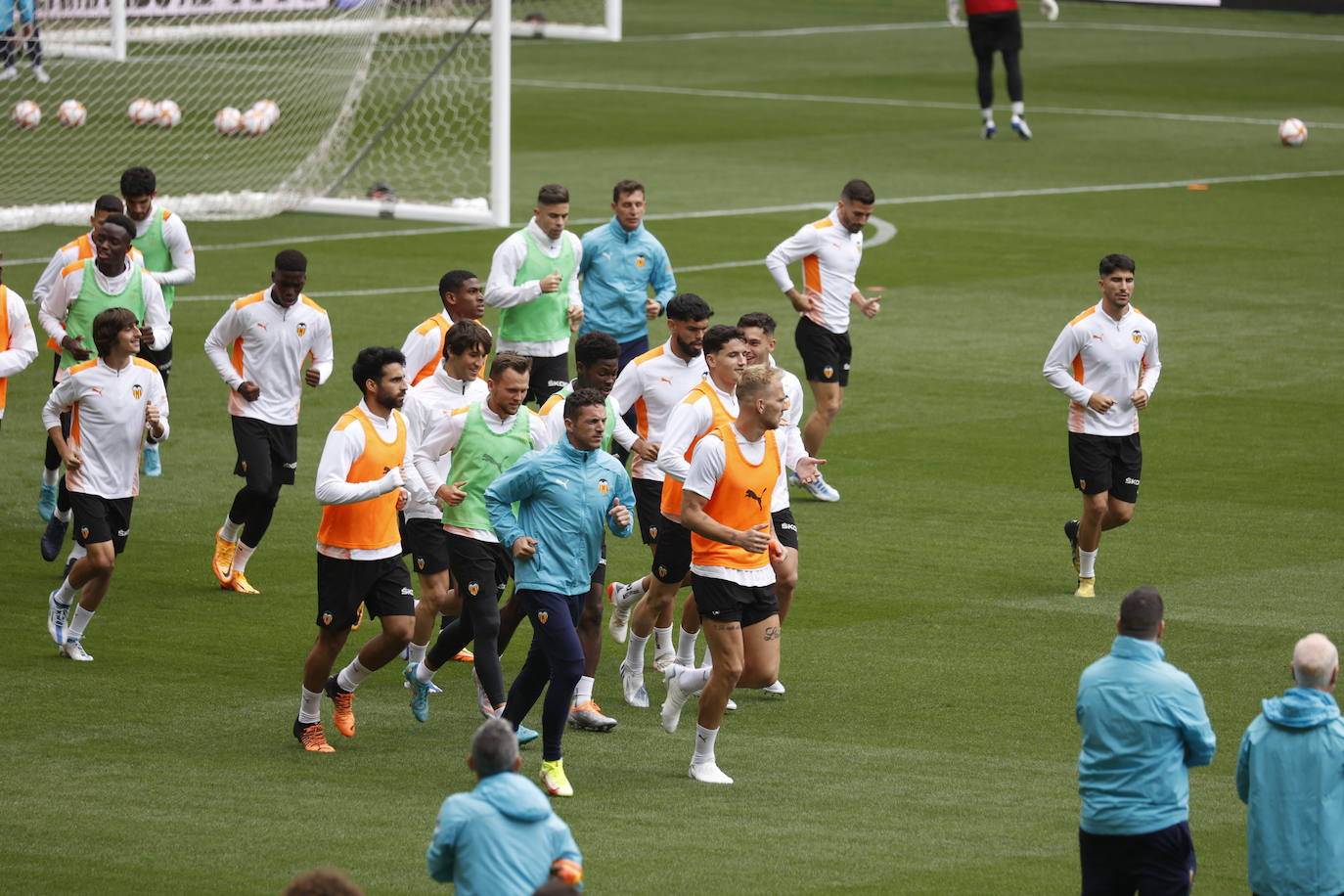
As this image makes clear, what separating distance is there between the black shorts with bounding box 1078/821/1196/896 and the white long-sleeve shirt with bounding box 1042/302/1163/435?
658 centimetres

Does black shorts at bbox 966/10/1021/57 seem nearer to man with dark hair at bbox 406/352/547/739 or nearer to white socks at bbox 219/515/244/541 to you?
white socks at bbox 219/515/244/541

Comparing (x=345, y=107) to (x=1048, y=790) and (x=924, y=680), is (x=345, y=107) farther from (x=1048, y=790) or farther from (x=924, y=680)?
(x=1048, y=790)

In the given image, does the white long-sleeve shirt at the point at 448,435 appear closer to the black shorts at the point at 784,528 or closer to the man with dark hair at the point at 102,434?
the black shorts at the point at 784,528

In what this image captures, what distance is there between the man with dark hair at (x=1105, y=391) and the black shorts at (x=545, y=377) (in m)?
3.71

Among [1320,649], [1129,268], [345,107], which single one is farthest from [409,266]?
[1320,649]

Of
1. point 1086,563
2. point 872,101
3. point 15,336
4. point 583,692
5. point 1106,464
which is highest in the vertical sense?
point 15,336

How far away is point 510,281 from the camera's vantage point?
51.4ft

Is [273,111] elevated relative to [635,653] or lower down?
elevated

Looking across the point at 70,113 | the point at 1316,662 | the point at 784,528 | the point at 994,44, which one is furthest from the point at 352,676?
the point at 994,44

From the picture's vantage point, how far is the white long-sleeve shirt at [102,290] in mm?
14492

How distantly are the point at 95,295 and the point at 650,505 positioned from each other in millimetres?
4378

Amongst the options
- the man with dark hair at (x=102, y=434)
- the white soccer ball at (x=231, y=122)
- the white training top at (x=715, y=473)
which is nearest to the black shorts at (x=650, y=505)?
the white training top at (x=715, y=473)

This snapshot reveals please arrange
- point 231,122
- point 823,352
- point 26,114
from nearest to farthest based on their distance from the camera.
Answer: point 823,352 → point 26,114 → point 231,122

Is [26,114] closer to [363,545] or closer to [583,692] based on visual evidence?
→ [363,545]
